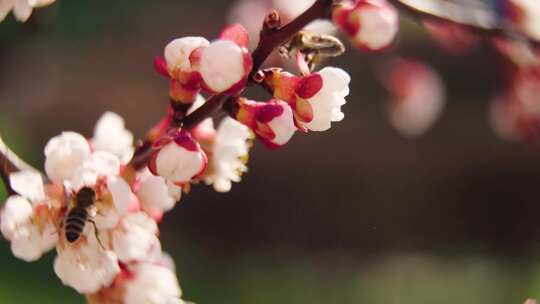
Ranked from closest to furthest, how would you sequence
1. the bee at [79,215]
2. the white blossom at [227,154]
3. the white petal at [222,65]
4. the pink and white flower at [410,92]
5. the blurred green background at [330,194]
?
Answer: the white petal at [222,65] → the bee at [79,215] → the white blossom at [227,154] → the pink and white flower at [410,92] → the blurred green background at [330,194]

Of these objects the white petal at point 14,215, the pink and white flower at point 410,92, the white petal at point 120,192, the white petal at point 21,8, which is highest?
the white petal at point 21,8

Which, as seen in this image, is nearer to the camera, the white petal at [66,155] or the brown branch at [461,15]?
the brown branch at [461,15]

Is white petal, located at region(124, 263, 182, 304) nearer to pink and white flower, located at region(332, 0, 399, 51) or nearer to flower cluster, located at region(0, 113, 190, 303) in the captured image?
flower cluster, located at region(0, 113, 190, 303)

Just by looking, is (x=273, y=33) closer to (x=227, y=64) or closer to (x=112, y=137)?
(x=227, y=64)

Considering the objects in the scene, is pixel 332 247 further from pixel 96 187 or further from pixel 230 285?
pixel 96 187

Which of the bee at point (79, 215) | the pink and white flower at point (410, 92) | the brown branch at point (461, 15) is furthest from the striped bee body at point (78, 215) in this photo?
the pink and white flower at point (410, 92)

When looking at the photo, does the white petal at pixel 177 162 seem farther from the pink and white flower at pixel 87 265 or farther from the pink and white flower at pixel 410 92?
the pink and white flower at pixel 410 92

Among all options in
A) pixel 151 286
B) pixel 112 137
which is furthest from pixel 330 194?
pixel 151 286
